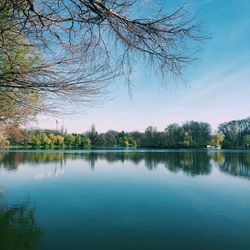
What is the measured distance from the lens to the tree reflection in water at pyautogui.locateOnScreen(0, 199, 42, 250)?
860 centimetres

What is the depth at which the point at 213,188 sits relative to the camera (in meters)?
17.7

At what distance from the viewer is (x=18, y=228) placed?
998 centimetres

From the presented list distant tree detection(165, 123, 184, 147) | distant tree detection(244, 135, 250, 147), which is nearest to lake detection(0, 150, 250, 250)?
distant tree detection(244, 135, 250, 147)

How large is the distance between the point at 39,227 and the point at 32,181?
10.6 m

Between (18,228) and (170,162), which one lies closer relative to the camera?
(18,228)

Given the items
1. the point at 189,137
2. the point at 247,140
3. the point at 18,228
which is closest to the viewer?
the point at 18,228

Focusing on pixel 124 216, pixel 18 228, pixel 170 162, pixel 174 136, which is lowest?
pixel 18 228

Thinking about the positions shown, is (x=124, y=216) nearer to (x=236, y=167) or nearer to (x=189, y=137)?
(x=236, y=167)

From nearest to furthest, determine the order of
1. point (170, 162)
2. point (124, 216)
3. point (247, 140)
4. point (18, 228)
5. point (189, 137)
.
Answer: point (18, 228) → point (124, 216) → point (170, 162) → point (247, 140) → point (189, 137)

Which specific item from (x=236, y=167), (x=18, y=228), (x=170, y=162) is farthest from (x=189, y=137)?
(x=18, y=228)

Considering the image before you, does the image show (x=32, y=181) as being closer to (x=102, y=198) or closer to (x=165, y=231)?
(x=102, y=198)

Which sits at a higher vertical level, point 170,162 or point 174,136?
point 174,136

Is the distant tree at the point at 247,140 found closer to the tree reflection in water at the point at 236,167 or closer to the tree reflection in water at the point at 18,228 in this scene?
the tree reflection in water at the point at 236,167

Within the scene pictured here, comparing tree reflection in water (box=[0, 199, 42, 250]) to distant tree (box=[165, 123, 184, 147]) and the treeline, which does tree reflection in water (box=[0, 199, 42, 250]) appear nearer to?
the treeline
